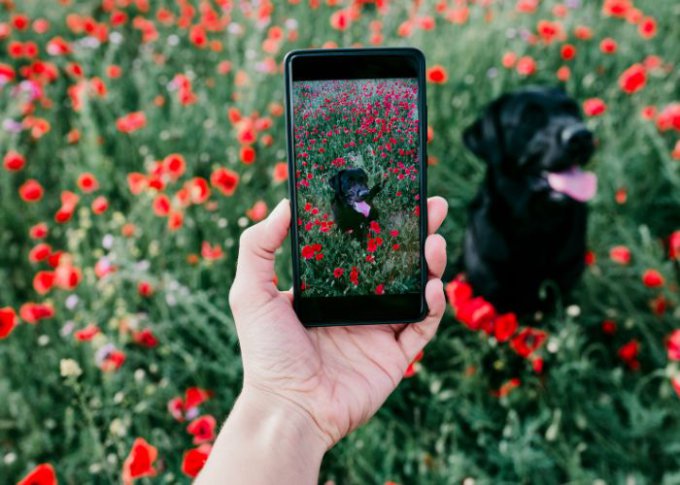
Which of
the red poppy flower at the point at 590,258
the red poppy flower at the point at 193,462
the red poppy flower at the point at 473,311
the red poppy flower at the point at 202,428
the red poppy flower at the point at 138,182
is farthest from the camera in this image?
the red poppy flower at the point at 590,258

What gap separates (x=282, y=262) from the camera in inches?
81.5

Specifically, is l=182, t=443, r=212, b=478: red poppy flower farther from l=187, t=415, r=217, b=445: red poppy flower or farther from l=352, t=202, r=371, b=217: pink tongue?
l=352, t=202, r=371, b=217: pink tongue

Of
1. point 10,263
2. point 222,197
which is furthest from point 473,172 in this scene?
point 10,263

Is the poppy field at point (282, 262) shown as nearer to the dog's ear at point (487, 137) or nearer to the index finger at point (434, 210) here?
the index finger at point (434, 210)

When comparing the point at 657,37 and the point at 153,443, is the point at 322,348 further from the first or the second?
the point at 657,37

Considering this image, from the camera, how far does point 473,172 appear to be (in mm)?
2857

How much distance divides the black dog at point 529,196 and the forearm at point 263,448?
3.85ft

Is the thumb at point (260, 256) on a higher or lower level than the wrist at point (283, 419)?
higher

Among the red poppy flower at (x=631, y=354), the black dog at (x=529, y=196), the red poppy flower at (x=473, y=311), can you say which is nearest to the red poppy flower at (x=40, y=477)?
the red poppy flower at (x=473, y=311)

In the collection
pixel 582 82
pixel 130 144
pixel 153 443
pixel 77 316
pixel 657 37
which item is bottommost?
pixel 153 443

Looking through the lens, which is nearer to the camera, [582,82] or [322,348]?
[322,348]

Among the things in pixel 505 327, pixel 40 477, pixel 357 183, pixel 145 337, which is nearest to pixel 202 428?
pixel 40 477

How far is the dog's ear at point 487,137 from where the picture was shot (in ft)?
6.70

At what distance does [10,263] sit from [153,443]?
1.17m
